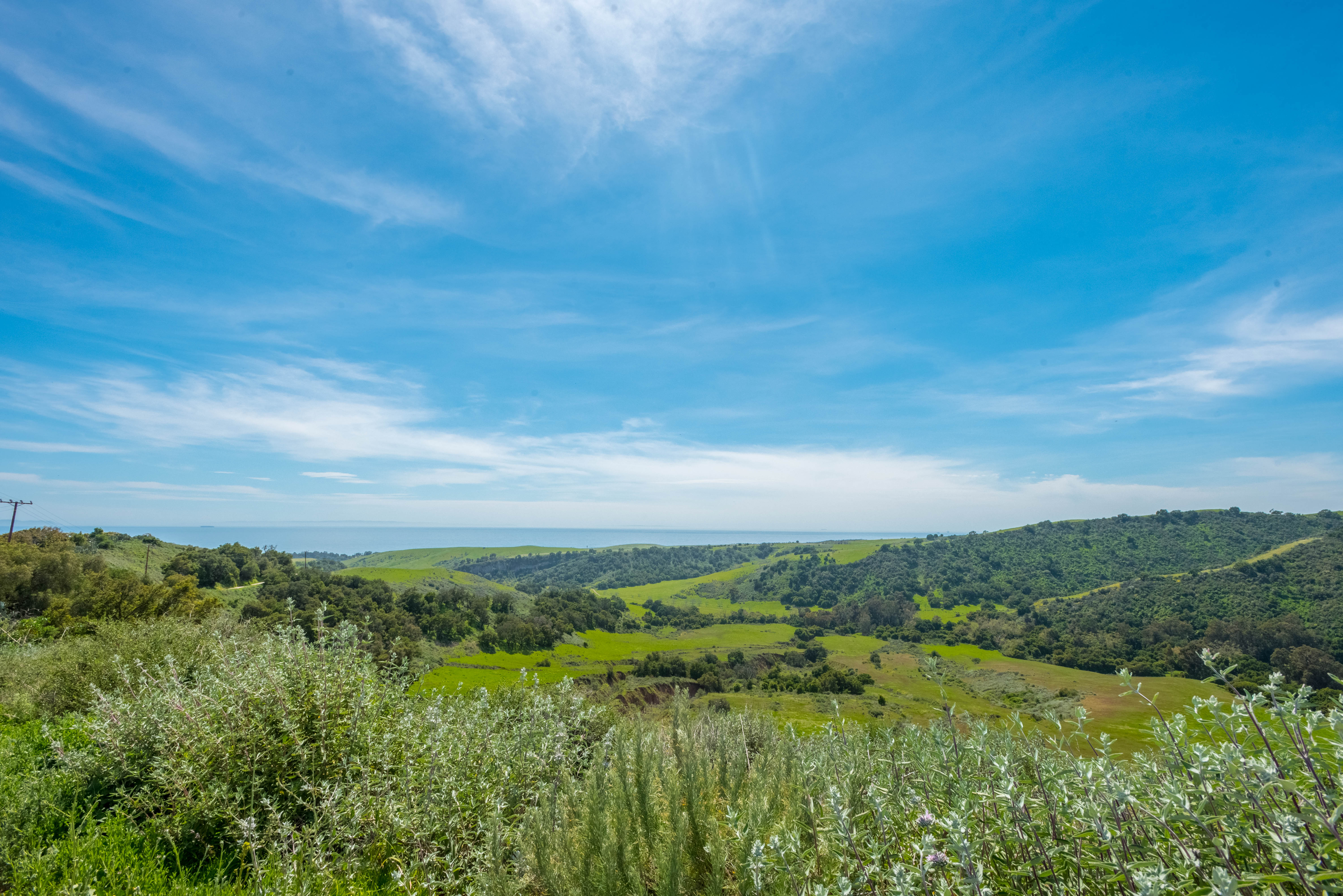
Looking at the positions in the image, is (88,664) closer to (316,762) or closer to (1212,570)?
(316,762)

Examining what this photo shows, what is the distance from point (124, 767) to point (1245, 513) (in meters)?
250

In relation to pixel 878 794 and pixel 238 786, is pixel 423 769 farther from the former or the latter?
pixel 878 794

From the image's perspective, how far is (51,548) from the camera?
33781 millimetres

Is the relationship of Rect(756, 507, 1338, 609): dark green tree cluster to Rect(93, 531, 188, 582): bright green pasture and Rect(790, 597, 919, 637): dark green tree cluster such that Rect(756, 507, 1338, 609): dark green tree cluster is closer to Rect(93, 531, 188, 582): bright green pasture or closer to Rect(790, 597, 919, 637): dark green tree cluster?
Rect(790, 597, 919, 637): dark green tree cluster

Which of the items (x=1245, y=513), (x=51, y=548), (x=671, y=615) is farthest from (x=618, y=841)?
(x=1245, y=513)

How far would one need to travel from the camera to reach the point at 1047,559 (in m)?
166

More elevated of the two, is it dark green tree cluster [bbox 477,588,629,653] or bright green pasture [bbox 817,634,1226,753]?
dark green tree cluster [bbox 477,588,629,653]

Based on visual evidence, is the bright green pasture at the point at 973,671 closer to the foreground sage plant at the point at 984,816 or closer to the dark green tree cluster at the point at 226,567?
the foreground sage plant at the point at 984,816

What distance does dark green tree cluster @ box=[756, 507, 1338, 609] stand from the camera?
147000 mm

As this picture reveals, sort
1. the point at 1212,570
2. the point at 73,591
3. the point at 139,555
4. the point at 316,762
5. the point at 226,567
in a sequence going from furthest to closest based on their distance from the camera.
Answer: the point at 1212,570 → the point at 226,567 → the point at 139,555 → the point at 73,591 → the point at 316,762

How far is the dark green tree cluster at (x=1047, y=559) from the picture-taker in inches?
5787

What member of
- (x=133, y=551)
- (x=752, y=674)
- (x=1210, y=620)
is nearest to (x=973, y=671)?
(x=752, y=674)

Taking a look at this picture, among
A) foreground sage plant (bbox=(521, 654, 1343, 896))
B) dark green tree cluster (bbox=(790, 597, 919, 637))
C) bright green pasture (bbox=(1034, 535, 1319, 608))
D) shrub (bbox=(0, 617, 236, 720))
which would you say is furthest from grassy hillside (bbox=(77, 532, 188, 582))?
bright green pasture (bbox=(1034, 535, 1319, 608))

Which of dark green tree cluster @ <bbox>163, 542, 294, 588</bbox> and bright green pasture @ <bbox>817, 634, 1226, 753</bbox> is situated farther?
dark green tree cluster @ <bbox>163, 542, 294, 588</bbox>
